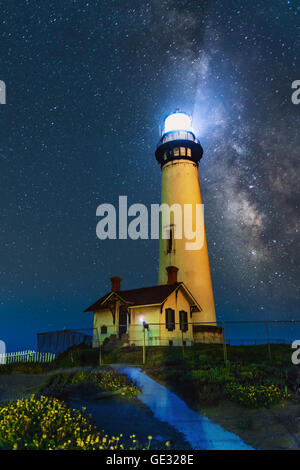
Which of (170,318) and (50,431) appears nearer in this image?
(50,431)

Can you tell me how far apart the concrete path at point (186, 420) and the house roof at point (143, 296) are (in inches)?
496

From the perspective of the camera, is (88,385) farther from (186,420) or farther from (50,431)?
(50,431)

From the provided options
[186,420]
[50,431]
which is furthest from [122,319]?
[50,431]

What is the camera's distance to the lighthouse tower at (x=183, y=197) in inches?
1192

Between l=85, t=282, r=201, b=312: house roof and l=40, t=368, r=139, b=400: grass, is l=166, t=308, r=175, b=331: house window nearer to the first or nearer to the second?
l=85, t=282, r=201, b=312: house roof

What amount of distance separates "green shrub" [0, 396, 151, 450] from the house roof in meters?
17.0

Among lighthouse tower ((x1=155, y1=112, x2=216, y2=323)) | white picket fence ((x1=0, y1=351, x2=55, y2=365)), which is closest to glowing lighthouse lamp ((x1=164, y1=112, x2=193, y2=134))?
lighthouse tower ((x1=155, y1=112, x2=216, y2=323))

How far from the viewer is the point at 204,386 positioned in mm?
11602

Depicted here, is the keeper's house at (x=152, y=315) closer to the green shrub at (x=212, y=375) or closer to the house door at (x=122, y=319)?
the house door at (x=122, y=319)

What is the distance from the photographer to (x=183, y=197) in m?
A: 32.7

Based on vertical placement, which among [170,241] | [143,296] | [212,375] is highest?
[170,241]

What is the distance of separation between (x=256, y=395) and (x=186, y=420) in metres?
2.53
